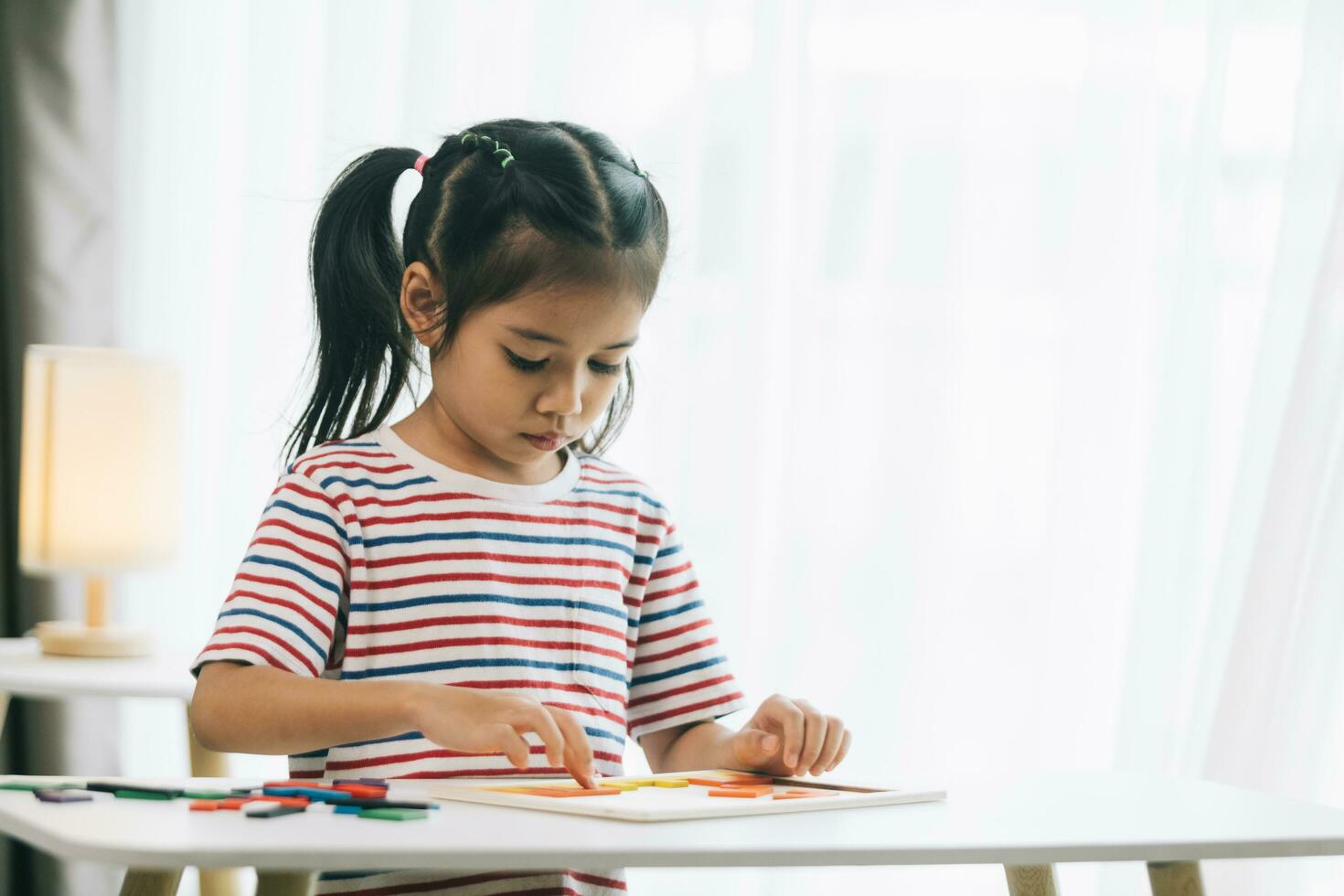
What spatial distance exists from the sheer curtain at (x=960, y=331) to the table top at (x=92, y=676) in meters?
0.69

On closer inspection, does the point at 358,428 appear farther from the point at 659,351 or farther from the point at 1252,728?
the point at 1252,728

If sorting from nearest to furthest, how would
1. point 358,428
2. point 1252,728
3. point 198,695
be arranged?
point 198,695 < point 358,428 < point 1252,728

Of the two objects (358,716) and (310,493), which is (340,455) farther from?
(358,716)

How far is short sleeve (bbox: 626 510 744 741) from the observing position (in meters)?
1.11

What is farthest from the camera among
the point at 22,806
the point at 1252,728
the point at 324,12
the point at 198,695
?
the point at 324,12

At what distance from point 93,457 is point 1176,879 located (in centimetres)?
135

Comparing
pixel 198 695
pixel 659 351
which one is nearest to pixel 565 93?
pixel 659 351

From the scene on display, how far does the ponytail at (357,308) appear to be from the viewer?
1.13 m

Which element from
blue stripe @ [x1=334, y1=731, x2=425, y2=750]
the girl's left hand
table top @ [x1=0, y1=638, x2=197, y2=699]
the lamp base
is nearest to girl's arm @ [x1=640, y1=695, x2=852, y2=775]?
the girl's left hand

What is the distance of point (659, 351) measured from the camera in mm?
2096

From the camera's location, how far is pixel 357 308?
3.73 feet

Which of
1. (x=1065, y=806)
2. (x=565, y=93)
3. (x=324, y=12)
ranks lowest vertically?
(x=1065, y=806)

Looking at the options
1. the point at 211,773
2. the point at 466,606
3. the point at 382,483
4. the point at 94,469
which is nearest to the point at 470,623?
the point at 466,606

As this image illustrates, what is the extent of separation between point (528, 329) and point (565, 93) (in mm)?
1212
